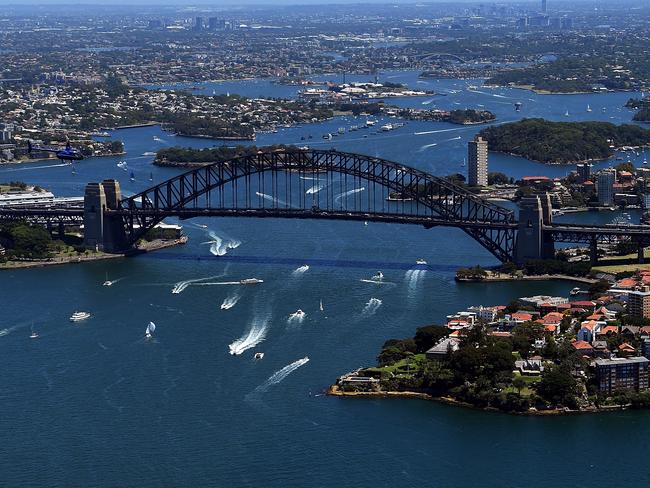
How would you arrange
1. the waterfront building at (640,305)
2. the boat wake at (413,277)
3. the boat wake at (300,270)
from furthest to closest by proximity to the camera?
the boat wake at (300,270)
the boat wake at (413,277)
the waterfront building at (640,305)

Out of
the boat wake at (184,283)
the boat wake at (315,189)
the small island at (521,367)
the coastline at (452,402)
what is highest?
the small island at (521,367)

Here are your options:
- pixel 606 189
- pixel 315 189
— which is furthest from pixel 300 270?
pixel 606 189

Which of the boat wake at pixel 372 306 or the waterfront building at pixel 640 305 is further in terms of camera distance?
the boat wake at pixel 372 306

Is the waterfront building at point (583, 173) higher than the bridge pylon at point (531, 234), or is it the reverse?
the bridge pylon at point (531, 234)

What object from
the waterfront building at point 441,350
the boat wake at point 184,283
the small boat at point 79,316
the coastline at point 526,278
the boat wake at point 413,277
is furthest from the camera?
the coastline at point 526,278

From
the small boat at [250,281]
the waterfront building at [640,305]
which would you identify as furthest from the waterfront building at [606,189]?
the waterfront building at [640,305]

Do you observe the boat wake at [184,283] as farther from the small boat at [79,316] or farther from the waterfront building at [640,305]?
the waterfront building at [640,305]

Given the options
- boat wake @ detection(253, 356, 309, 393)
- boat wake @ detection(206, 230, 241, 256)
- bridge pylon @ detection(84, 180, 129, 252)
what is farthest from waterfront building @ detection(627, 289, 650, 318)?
bridge pylon @ detection(84, 180, 129, 252)
